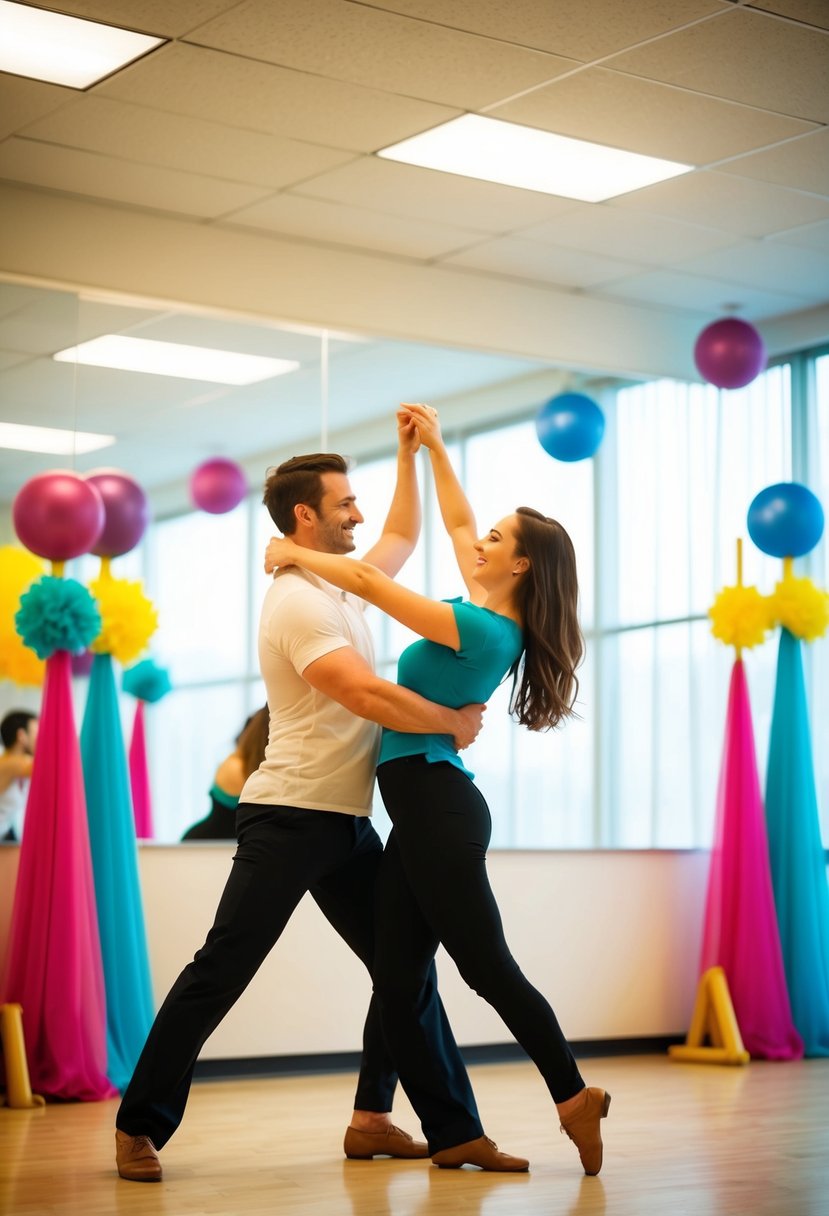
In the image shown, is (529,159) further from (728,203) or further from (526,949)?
(526,949)

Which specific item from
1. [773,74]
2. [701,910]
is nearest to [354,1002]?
[701,910]

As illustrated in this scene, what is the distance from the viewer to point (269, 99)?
15.4 feet

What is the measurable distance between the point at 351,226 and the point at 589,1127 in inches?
136

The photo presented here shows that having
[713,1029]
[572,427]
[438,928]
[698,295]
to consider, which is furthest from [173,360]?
[713,1029]

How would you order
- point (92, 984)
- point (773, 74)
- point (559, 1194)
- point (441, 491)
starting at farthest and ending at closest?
point (92, 984), point (773, 74), point (441, 491), point (559, 1194)

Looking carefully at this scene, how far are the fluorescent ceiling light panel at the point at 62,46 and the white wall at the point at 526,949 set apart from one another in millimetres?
2372

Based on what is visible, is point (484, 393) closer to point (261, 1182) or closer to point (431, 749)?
point (431, 749)

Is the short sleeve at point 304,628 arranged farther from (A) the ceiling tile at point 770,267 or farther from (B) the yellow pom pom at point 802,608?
(A) the ceiling tile at point 770,267

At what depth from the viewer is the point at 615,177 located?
5.34 metres

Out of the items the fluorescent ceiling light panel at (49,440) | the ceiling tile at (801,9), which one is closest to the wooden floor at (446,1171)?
the fluorescent ceiling light panel at (49,440)

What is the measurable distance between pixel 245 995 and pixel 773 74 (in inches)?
132

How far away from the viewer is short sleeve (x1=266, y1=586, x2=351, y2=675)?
3502mm

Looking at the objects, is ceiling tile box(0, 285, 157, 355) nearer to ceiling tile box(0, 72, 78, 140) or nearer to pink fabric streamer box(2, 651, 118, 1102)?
ceiling tile box(0, 72, 78, 140)

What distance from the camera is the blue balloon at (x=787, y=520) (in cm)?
604
